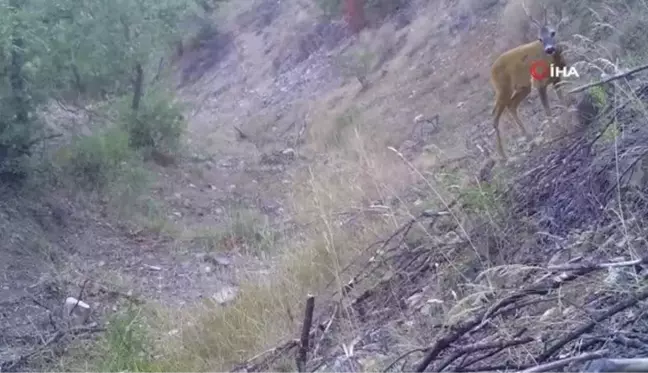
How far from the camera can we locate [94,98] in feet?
41.9

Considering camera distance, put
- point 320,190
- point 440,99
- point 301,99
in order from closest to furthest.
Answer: point 320,190
point 440,99
point 301,99

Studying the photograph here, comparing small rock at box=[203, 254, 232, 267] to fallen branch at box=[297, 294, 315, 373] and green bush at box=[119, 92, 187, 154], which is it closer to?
green bush at box=[119, 92, 187, 154]

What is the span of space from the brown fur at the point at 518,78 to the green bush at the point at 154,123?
6.54m

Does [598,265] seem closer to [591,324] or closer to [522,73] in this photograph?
[591,324]

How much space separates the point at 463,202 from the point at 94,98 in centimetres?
915

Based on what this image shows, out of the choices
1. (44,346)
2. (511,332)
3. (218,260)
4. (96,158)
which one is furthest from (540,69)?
(96,158)

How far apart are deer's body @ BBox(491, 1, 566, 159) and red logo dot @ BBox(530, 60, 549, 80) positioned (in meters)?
0.02

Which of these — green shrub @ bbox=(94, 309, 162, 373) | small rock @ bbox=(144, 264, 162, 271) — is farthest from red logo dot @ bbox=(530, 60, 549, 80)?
small rock @ bbox=(144, 264, 162, 271)

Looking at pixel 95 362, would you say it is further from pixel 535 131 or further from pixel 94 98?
pixel 94 98

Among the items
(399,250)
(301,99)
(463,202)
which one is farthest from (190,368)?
(301,99)

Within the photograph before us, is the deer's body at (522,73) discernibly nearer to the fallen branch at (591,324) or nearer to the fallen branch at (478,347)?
the fallen branch at (478,347)

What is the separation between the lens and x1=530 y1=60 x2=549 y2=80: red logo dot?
21.2 ft

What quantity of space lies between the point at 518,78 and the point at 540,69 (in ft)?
0.74

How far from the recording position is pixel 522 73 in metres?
6.63
